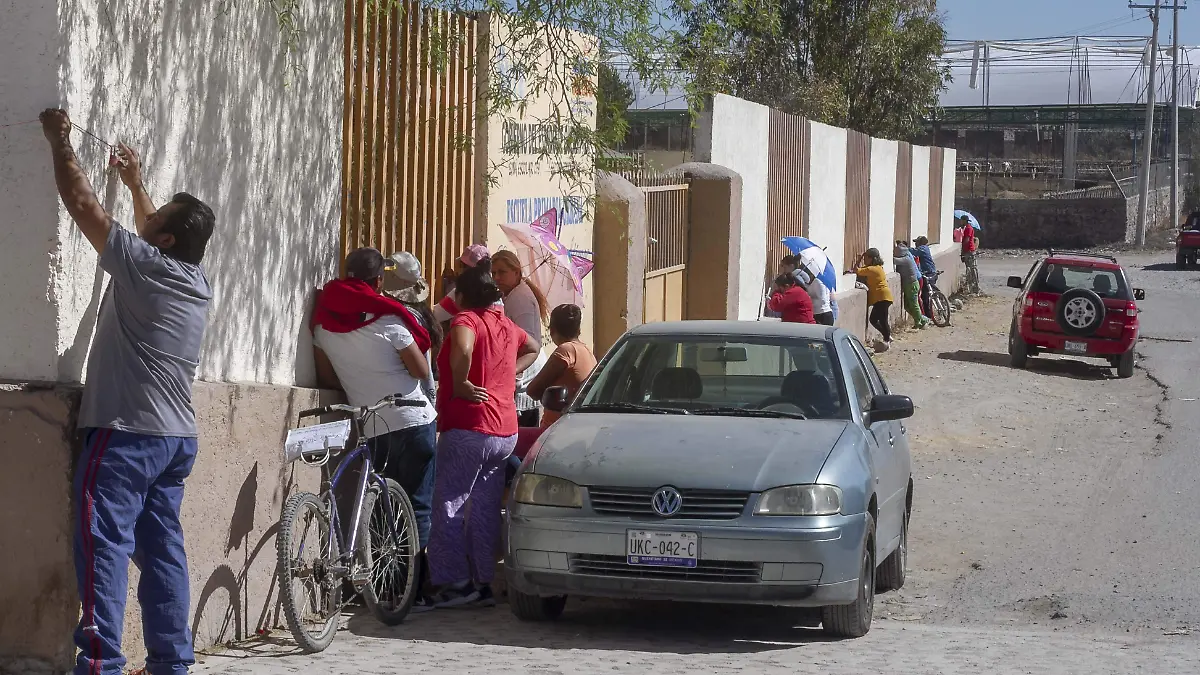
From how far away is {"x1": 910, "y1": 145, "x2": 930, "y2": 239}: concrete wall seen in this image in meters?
34.7

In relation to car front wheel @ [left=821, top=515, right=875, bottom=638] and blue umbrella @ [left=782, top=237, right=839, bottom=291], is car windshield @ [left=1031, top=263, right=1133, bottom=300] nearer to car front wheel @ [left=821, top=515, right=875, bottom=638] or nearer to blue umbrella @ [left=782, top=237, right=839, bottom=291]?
blue umbrella @ [left=782, top=237, right=839, bottom=291]

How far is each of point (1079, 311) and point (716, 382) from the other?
14.3 metres

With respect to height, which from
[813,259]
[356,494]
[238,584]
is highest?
[813,259]

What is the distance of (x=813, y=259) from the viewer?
17484 mm

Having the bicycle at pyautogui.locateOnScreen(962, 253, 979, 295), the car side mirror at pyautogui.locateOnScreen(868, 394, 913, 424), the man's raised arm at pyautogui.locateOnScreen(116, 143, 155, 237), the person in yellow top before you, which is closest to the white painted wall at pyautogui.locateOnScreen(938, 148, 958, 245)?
the bicycle at pyautogui.locateOnScreen(962, 253, 979, 295)

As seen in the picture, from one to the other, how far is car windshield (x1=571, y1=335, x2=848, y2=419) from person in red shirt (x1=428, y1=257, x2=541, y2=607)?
0.52 metres

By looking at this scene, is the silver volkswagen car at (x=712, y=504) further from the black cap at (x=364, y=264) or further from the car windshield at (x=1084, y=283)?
the car windshield at (x=1084, y=283)

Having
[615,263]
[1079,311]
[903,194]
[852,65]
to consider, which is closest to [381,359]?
[615,263]

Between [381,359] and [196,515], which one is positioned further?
[381,359]

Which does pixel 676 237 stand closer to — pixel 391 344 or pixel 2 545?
pixel 391 344

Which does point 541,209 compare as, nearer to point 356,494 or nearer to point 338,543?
point 356,494

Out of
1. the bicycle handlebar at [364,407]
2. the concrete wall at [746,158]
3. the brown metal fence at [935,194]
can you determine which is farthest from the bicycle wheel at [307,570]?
the brown metal fence at [935,194]

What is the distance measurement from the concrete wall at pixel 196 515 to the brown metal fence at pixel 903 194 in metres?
26.3

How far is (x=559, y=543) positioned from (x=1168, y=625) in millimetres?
3373
